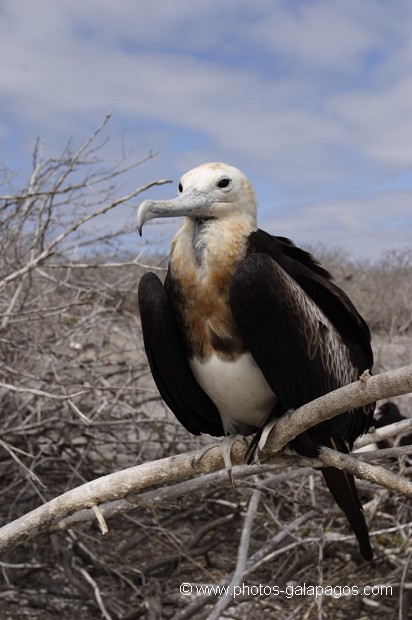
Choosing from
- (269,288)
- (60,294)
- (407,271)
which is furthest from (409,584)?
(407,271)

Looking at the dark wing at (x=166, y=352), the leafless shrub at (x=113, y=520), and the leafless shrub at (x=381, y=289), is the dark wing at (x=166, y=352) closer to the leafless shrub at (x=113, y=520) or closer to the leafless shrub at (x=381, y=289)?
the leafless shrub at (x=113, y=520)

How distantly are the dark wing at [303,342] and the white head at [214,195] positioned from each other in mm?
157

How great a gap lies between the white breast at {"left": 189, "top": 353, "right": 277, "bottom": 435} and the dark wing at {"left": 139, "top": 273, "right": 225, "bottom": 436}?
44 mm

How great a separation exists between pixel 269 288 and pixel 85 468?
268 cm

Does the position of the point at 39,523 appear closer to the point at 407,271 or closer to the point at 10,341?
the point at 10,341

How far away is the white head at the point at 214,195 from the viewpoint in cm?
197

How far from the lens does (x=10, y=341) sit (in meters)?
3.68

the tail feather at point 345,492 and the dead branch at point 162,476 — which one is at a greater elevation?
the dead branch at point 162,476

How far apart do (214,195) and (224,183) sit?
0.15ft

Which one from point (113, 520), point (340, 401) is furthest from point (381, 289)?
point (340, 401)

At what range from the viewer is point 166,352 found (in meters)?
2.10

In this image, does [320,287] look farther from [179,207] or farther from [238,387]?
[179,207]

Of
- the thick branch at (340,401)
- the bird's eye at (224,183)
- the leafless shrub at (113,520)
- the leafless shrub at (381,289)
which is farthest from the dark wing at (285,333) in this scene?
the leafless shrub at (381,289)

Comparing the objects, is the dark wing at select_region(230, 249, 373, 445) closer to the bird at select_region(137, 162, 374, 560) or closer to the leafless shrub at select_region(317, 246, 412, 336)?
the bird at select_region(137, 162, 374, 560)
